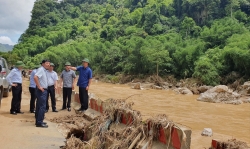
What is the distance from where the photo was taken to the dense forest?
31.6 m

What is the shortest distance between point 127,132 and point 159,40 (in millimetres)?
43738

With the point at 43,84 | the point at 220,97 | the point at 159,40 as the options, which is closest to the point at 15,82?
the point at 43,84

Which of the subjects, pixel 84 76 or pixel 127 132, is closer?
pixel 127 132

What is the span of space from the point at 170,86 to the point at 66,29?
224 feet

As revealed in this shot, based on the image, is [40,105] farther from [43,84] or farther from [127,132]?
[127,132]

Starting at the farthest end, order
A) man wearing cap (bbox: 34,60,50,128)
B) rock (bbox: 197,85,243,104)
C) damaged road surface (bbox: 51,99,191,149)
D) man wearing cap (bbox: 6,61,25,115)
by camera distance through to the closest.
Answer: rock (bbox: 197,85,243,104) < man wearing cap (bbox: 6,61,25,115) < man wearing cap (bbox: 34,60,50,128) < damaged road surface (bbox: 51,99,191,149)

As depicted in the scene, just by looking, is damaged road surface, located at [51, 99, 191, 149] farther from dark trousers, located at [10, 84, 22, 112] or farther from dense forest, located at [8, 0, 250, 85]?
dense forest, located at [8, 0, 250, 85]

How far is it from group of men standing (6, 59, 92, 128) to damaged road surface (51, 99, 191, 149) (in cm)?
96

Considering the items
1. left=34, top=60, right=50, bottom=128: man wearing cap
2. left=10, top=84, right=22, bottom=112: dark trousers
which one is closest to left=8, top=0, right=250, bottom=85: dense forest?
left=10, top=84, right=22, bottom=112: dark trousers

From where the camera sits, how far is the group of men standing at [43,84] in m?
6.64

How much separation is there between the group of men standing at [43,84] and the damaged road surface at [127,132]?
961mm

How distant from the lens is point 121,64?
4484cm

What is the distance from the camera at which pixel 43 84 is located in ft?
21.9

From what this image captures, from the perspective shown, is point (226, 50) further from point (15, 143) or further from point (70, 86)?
point (15, 143)
